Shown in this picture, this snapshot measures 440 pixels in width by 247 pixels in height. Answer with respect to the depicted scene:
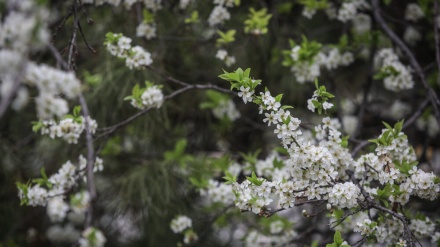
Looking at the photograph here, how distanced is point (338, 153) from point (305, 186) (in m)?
0.17

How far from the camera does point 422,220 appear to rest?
5.16ft

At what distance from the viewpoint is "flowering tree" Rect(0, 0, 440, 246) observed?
4.77ft

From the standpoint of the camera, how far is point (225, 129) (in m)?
2.62

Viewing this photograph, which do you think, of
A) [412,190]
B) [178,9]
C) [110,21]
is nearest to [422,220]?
[412,190]

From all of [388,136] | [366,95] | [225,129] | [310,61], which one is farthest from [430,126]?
[388,136]

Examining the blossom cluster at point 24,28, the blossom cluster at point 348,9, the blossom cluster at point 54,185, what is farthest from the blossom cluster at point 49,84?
the blossom cluster at point 348,9

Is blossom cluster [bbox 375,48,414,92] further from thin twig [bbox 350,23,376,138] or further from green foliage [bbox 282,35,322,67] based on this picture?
green foliage [bbox 282,35,322,67]

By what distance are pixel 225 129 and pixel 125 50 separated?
1.01 metres

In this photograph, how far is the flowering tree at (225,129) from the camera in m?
1.46

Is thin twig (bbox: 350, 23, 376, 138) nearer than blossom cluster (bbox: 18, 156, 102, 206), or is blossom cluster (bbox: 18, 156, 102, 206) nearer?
blossom cluster (bbox: 18, 156, 102, 206)

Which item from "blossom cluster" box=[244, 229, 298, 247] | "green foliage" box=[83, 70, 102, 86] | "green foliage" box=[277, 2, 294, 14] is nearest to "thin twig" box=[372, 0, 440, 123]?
"green foliage" box=[277, 2, 294, 14]

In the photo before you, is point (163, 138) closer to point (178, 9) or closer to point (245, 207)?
point (178, 9)

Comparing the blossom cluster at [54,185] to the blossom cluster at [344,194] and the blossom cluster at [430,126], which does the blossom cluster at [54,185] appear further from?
the blossom cluster at [430,126]

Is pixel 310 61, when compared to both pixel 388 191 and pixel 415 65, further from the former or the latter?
pixel 388 191
